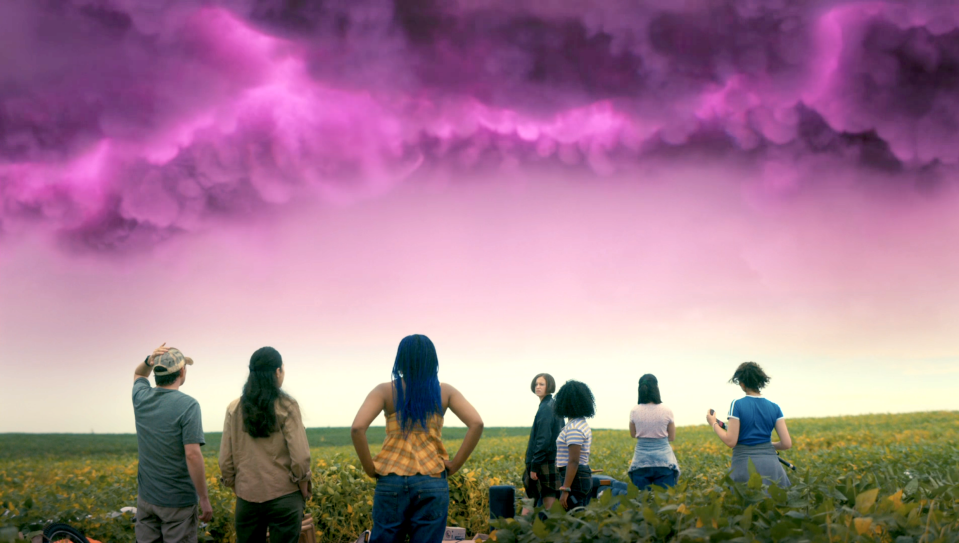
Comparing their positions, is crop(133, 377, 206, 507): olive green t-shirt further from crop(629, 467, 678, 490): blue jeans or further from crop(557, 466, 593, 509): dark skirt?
crop(629, 467, 678, 490): blue jeans

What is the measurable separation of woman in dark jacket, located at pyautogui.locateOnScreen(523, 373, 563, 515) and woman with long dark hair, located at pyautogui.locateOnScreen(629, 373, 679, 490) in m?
0.93

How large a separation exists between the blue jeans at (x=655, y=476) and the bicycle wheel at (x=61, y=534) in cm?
560

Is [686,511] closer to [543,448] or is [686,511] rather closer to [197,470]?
[197,470]

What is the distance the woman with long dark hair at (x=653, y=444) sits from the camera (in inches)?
301

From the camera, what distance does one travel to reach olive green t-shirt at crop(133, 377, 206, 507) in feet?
17.5

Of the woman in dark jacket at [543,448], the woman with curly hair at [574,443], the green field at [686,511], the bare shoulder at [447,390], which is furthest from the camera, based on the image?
the woman in dark jacket at [543,448]

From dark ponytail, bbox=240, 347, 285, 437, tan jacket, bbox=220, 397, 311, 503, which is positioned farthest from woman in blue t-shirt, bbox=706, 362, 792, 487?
dark ponytail, bbox=240, 347, 285, 437

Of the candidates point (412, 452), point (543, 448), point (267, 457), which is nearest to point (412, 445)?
point (412, 452)

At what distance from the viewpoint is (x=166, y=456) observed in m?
5.34

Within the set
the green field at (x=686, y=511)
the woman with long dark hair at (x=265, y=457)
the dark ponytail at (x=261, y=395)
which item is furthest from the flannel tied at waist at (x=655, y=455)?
the dark ponytail at (x=261, y=395)

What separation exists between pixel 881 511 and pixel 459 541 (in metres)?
5.25

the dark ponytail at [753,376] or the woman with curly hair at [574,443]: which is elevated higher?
the dark ponytail at [753,376]

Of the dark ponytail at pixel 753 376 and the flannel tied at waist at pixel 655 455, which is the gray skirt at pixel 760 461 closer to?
the dark ponytail at pixel 753 376

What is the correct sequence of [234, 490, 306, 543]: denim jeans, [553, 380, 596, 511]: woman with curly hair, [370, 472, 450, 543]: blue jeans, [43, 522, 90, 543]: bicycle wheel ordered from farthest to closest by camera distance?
[553, 380, 596, 511]: woman with curly hair, [43, 522, 90, 543]: bicycle wheel, [234, 490, 306, 543]: denim jeans, [370, 472, 450, 543]: blue jeans
